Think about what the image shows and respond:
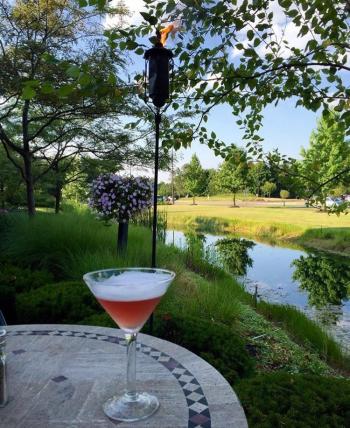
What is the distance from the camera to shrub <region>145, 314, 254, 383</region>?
2848 millimetres

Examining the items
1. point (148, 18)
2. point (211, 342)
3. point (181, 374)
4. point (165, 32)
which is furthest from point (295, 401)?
point (165, 32)

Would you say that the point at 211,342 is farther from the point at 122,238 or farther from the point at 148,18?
the point at 122,238

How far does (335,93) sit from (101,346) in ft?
8.80

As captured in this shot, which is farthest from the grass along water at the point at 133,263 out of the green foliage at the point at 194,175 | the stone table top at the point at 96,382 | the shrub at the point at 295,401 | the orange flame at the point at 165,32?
the green foliage at the point at 194,175

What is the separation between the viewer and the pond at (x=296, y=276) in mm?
7805

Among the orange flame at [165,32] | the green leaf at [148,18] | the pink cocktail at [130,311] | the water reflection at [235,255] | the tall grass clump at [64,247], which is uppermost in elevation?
the orange flame at [165,32]

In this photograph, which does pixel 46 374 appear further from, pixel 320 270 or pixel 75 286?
pixel 320 270

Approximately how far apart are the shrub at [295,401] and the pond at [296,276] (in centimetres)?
432

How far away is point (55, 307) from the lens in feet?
11.5

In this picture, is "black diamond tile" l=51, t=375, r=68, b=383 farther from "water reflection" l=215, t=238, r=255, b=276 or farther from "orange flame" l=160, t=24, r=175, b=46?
"water reflection" l=215, t=238, r=255, b=276

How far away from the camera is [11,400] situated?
4.55 ft

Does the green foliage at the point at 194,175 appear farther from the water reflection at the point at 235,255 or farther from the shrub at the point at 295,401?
the shrub at the point at 295,401

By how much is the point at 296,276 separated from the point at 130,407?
34.0ft

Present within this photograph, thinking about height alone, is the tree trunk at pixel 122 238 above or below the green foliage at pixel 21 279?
above
